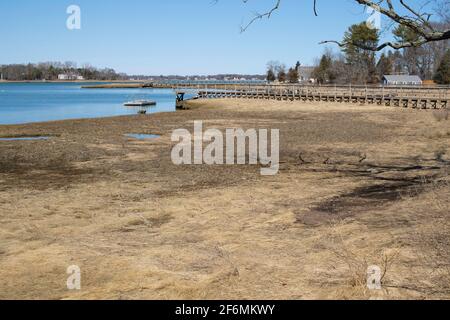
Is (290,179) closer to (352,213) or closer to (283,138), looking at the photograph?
(352,213)

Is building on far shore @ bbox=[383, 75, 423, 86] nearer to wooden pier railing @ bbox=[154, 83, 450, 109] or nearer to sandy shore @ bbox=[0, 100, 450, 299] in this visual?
wooden pier railing @ bbox=[154, 83, 450, 109]

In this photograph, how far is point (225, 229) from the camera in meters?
7.13

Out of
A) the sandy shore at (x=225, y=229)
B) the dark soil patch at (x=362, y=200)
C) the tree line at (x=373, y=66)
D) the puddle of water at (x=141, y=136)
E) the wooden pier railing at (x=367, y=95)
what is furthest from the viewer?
the tree line at (x=373, y=66)

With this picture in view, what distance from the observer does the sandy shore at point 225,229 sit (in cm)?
495

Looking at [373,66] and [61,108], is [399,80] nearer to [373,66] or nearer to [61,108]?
[373,66]

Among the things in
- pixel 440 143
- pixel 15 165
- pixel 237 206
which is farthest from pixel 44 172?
pixel 440 143

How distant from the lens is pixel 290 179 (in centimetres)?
1152

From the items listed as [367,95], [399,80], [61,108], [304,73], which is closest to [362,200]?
[367,95]

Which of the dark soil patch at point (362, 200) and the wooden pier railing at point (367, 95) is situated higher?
the wooden pier railing at point (367, 95)

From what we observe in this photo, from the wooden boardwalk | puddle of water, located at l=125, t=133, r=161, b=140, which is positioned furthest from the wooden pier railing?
puddle of water, located at l=125, t=133, r=161, b=140

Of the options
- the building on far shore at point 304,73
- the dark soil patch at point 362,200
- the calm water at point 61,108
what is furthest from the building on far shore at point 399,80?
the dark soil patch at point 362,200

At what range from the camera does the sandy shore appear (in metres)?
4.95

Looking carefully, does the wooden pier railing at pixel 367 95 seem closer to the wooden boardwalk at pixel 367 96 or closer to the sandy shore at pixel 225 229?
the wooden boardwalk at pixel 367 96

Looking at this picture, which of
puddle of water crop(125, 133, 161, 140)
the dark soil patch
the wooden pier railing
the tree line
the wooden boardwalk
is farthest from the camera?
the tree line
